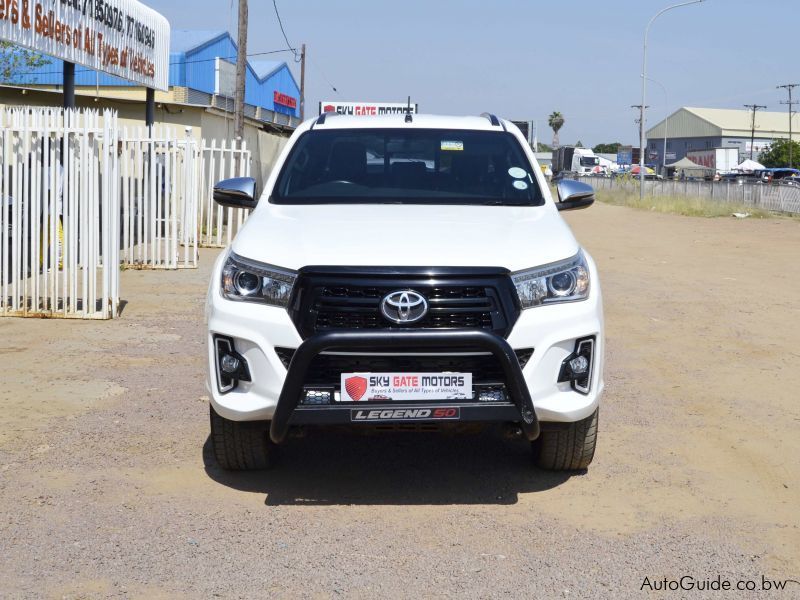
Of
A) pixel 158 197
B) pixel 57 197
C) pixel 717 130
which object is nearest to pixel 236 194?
pixel 57 197

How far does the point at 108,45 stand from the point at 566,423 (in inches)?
541

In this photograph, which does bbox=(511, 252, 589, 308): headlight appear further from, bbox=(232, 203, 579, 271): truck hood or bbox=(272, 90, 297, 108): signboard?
bbox=(272, 90, 297, 108): signboard

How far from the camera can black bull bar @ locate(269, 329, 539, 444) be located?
4.49 m

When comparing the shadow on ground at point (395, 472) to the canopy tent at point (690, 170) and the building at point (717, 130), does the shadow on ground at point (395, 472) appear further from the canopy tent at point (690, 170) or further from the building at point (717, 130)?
the building at point (717, 130)

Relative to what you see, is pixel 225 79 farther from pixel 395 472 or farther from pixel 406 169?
pixel 395 472

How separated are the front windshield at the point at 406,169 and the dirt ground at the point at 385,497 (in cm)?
132

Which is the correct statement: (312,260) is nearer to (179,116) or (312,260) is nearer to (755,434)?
(755,434)

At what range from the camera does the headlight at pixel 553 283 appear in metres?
4.72

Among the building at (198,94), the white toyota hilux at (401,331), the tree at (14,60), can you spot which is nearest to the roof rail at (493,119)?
the white toyota hilux at (401,331)

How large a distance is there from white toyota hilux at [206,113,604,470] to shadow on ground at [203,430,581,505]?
24cm

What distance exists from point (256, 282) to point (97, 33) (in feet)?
41.5

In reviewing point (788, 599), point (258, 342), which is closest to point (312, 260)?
point (258, 342)

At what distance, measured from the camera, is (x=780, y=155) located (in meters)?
97.6

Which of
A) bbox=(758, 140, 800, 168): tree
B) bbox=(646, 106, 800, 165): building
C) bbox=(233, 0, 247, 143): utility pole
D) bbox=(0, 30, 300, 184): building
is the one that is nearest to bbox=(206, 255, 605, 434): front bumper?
bbox=(0, 30, 300, 184): building
